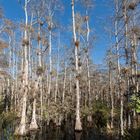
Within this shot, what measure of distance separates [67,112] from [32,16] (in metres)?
11.9

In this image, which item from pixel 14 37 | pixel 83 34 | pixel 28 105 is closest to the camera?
pixel 28 105

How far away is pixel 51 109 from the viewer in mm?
31562

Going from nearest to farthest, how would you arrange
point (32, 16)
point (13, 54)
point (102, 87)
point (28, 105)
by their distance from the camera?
point (32, 16) → point (28, 105) → point (13, 54) → point (102, 87)

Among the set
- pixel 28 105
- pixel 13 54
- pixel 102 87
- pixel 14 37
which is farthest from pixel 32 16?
pixel 102 87

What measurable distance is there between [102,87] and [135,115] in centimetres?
4125

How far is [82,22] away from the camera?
3703 centimetres

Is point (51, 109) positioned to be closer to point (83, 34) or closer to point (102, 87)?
point (83, 34)

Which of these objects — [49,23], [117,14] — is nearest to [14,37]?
[49,23]

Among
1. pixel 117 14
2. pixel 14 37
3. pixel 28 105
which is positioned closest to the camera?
pixel 117 14

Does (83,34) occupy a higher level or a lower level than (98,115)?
higher

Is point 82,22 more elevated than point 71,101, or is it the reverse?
point 82,22

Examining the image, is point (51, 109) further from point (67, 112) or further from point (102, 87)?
point (102, 87)

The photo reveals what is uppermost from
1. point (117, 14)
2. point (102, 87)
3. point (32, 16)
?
point (32, 16)

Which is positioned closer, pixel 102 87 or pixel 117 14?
pixel 117 14
